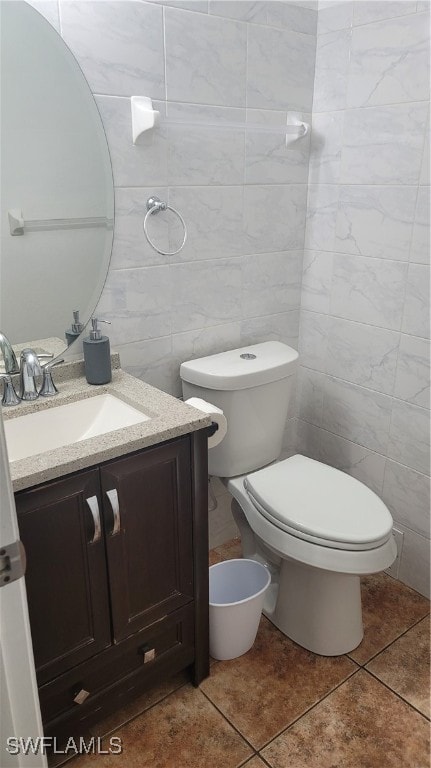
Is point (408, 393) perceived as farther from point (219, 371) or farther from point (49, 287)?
point (49, 287)

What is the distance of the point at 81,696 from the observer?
54.1 inches

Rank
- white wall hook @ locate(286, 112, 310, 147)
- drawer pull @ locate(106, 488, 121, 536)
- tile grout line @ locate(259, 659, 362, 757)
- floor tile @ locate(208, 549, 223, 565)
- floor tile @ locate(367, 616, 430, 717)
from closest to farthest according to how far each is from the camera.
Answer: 1. drawer pull @ locate(106, 488, 121, 536)
2. tile grout line @ locate(259, 659, 362, 757)
3. floor tile @ locate(367, 616, 430, 717)
4. white wall hook @ locate(286, 112, 310, 147)
5. floor tile @ locate(208, 549, 223, 565)

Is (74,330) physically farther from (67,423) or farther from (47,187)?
(47,187)

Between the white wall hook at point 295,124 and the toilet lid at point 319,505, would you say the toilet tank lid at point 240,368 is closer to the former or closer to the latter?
the toilet lid at point 319,505

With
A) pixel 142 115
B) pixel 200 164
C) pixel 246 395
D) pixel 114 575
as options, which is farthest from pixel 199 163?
pixel 114 575

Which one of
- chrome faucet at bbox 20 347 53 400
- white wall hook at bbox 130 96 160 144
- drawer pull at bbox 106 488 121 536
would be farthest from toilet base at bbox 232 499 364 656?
white wall hook at bbox 130 96 160 144

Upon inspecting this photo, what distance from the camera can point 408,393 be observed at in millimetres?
1914

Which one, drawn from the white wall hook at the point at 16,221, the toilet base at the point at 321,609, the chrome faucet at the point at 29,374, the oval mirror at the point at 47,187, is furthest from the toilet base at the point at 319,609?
the white wall hook at the point at 16,221

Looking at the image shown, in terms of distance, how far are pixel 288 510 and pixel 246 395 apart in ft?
1.26

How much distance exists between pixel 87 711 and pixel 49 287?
108cm

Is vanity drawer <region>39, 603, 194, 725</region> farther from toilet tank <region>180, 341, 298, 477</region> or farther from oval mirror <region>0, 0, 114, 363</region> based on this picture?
oval mirror <region>0, 0, 114, 363</region>

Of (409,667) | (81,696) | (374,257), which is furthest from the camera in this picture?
(374,257)

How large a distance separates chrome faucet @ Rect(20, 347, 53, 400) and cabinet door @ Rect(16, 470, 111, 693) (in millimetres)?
367

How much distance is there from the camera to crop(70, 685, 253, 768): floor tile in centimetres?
145
